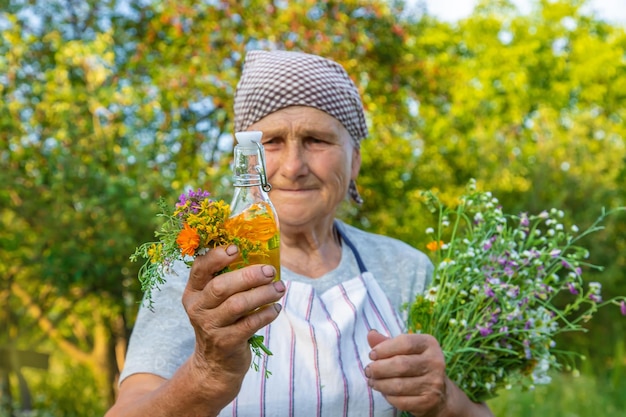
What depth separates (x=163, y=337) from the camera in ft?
7.21

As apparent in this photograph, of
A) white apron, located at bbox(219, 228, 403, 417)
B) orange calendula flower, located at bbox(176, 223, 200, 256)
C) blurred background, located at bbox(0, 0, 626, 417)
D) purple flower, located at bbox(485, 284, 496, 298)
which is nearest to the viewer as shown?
orange calendula flower, located at bbox(176, 223, 200, 256)

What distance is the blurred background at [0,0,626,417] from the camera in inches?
247

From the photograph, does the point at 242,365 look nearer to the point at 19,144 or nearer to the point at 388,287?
the point at 388,287

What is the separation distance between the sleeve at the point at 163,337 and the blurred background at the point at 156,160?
8.99 ft

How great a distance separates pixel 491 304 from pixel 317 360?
1.92 feet

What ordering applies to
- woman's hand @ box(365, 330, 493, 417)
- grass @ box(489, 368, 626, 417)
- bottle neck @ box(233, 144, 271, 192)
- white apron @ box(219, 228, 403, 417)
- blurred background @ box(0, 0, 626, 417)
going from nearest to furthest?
bottle neck @ box(233, 144, 271, 192), woman's hand @ box(365, 330, 493, 417), white apron @ box(219, 228, 403, 417), grass @ box(489, 368, 626, 417), blurred background @ box(0, 0, 626, 417)

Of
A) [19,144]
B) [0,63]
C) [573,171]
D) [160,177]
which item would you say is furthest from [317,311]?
[573,171]

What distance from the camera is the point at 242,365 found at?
1.67 meters

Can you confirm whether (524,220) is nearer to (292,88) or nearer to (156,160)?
(292,88)

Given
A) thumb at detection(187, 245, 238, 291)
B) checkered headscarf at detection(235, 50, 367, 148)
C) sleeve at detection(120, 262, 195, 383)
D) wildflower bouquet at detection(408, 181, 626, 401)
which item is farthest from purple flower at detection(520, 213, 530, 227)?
thumb at detection(187, 245, 238, 291)

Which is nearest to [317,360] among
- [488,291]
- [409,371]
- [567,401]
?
[409,371]

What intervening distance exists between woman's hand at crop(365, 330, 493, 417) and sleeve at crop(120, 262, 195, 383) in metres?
0.53

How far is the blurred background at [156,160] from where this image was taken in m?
6.27

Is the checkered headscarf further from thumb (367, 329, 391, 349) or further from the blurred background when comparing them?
the blurred background
